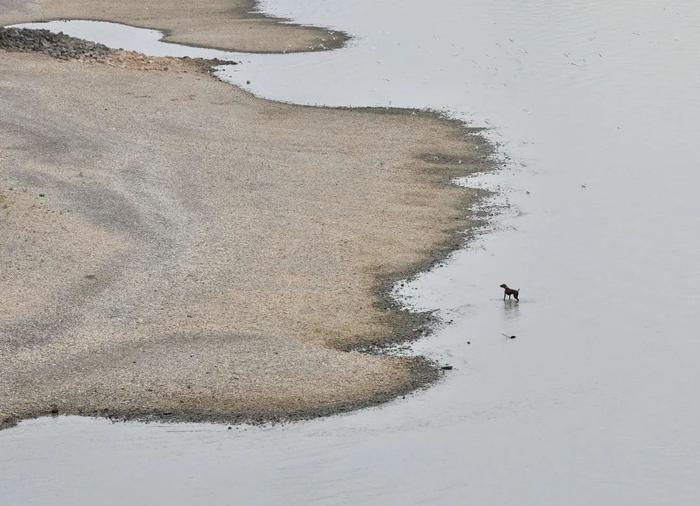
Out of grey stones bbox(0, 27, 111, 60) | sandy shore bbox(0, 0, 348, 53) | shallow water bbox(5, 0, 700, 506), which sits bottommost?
shallow water bbox(5, 0, 700, 506)

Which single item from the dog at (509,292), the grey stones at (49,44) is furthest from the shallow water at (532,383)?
the grey stones at (49,44)

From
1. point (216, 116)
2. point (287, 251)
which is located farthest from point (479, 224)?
point (216, 116)

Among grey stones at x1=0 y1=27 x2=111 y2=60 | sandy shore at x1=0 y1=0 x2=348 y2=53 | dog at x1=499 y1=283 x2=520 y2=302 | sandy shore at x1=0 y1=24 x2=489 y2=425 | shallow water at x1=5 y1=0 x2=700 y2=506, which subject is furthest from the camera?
sandy shore at x1=0 y1=0 x2=348 y2=53

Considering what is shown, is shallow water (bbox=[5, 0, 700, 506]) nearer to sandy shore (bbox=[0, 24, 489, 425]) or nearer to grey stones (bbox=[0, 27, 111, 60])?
sandy shore (bbox=[0, 24, 489, 425])

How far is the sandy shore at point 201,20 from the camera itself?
47219 millimetres

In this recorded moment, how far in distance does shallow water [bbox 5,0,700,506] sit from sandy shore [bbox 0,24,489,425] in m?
0.79

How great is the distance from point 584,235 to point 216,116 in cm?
1289

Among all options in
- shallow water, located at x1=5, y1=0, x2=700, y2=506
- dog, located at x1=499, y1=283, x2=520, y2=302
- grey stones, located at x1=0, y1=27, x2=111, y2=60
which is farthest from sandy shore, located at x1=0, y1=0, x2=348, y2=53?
dog, located at x1=499, y1=283, x2=520, y2=302

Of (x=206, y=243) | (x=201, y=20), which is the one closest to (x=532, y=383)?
(x=206, y=243)

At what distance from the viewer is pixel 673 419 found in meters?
16.7

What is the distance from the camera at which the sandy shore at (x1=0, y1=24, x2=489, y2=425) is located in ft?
57.4

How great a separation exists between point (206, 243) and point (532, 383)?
8.01m

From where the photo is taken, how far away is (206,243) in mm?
23188

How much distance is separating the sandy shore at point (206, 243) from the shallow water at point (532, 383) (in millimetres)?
787
